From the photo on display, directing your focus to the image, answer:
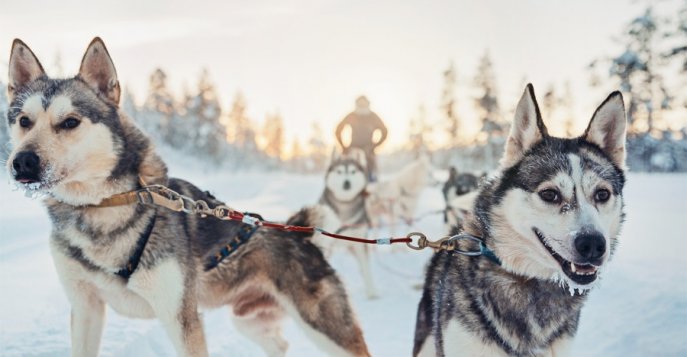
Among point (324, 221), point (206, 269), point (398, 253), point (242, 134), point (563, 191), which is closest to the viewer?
point (563, 191)

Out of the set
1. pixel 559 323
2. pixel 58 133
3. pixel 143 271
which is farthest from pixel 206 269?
pixel 559 323

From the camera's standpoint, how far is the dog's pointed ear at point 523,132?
7.78 feet

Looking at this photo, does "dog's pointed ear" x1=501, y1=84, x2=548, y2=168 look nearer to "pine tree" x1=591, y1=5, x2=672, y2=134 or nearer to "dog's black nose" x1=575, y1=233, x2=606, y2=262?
"dog's black nose" x1=575, y1=233, x2=606, y2=262

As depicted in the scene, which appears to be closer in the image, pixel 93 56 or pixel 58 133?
pixel 58 133

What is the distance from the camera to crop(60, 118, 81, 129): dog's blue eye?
245cm

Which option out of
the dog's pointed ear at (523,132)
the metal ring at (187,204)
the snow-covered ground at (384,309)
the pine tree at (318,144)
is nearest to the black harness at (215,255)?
the metal ring at (187,204)

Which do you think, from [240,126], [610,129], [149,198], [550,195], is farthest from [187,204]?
[240,126]

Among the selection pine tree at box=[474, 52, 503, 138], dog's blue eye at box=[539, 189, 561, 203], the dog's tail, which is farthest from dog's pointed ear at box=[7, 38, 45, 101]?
pine tree at box=[474, 52, 503, 138]

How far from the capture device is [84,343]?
2.59 metres

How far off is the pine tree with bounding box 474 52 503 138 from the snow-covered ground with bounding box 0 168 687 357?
957 inches

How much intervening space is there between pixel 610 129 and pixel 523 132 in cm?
45

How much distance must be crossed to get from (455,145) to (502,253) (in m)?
41.5

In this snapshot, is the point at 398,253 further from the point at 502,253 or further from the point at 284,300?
the point at 502,253

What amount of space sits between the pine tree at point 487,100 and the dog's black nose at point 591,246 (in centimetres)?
3050
